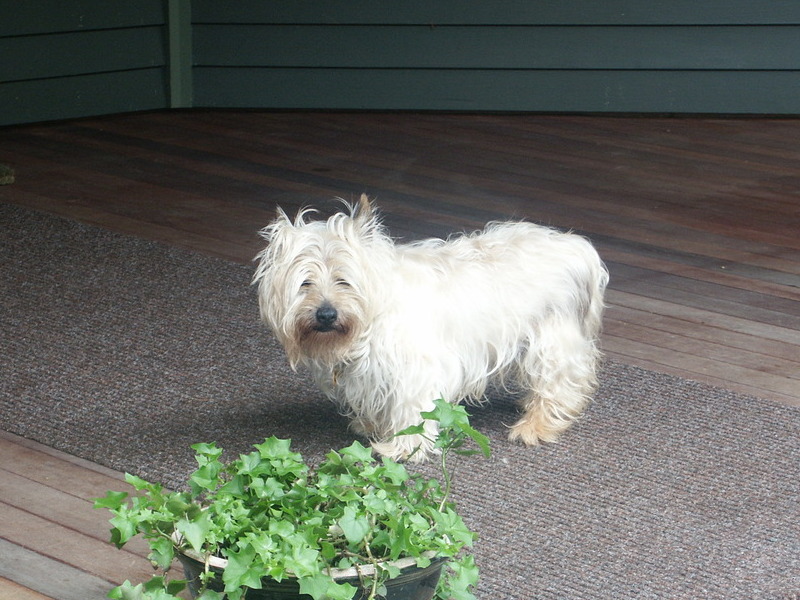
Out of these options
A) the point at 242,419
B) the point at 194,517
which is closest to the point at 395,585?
the point at 194,517

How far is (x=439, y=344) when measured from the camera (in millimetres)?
2801

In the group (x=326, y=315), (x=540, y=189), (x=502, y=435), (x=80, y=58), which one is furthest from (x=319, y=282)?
(x=80, y=58)

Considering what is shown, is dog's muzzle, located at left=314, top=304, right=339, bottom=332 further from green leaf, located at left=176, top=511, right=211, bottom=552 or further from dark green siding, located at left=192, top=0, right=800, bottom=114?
dark green siding, located at left=192, top=0, right=800, bottom=114

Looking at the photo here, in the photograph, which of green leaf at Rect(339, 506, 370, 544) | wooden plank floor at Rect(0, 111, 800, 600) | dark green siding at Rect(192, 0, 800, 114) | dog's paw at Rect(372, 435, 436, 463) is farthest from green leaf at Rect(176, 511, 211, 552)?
dark green siding at Rect(192, 0, 800, 114)

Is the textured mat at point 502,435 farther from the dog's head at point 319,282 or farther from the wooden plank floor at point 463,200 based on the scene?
the dog's head at point 319,282

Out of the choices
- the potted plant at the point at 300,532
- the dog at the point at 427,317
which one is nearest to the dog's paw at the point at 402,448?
the dog at the point at 427,317

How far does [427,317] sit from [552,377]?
1.30ft

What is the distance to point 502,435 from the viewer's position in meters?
3.00

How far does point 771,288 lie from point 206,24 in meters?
3.83

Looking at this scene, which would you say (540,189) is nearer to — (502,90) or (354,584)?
(502,90)

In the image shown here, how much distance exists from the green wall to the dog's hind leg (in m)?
3.94

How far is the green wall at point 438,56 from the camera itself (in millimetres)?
6527

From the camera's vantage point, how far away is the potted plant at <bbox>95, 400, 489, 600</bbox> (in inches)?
68.1

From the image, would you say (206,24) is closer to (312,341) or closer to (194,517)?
(312,341)
